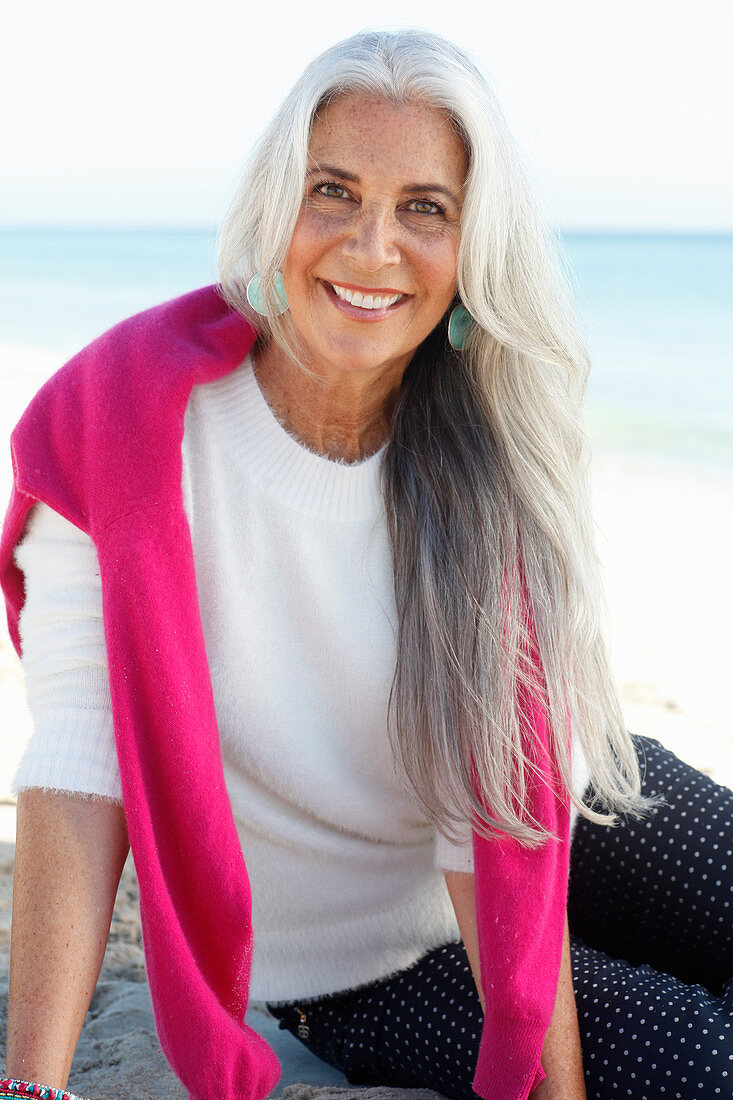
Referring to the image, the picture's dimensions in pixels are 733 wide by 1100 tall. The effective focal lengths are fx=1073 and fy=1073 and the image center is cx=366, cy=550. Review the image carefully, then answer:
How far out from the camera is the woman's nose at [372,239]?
1.61m

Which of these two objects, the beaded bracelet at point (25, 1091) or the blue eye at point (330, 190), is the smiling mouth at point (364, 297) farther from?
the beaded bracelet at point (25, 1091)

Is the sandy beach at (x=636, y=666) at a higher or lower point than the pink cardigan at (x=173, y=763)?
lower

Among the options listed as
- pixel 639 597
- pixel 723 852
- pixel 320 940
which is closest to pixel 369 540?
pixel 320 940

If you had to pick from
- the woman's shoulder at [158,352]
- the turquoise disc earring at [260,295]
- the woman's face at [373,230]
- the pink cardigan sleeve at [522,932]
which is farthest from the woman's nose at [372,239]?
the pink cardigan sleeve at [522,932]

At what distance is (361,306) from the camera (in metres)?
1.66

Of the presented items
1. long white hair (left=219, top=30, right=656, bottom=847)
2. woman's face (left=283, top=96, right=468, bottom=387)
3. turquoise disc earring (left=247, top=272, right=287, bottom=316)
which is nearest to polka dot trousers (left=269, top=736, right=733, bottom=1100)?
long white hair (left=219, top=30, right=656, bottom=847)

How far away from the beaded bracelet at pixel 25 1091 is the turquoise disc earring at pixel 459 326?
4.14ft

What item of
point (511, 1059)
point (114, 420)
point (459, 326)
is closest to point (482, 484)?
point (459, 326)

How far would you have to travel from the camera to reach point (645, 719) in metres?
3.97

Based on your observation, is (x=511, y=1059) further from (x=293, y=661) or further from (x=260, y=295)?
(x=260, y=295)

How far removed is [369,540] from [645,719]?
2504 millimetres

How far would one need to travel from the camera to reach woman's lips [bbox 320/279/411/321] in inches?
64.7

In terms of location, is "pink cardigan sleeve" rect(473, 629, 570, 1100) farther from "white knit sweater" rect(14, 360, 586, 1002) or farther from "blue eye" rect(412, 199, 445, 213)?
"blue eye" rect(412, 199, 445, 213)

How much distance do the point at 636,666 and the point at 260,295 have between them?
10.6ft
